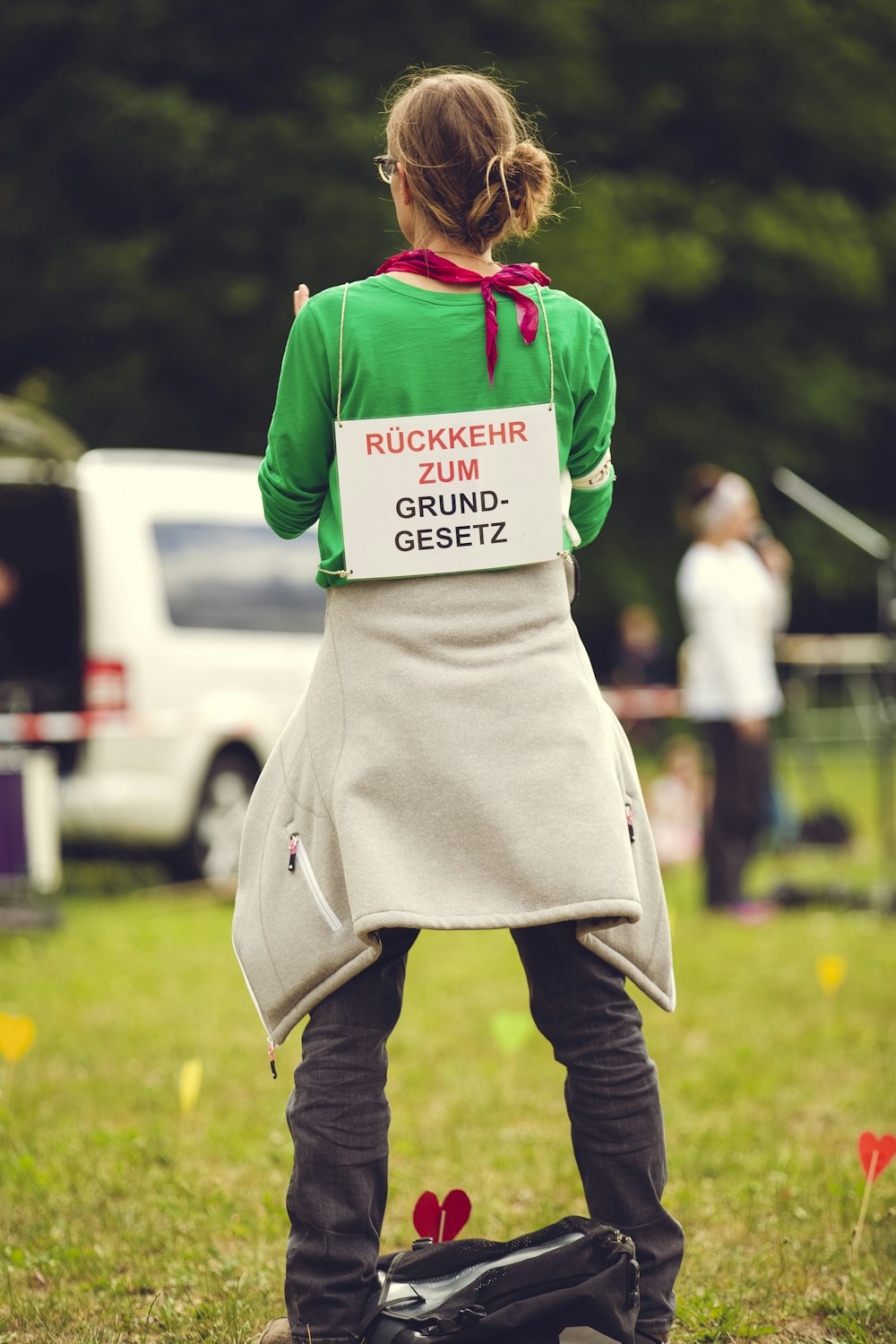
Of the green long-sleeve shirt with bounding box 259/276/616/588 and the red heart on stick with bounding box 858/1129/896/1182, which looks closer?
the green long-sleeve shirt with bounding box 259/276/616/588

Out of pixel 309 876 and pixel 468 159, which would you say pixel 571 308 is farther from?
pixel 309 876

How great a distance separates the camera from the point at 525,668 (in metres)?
2.33

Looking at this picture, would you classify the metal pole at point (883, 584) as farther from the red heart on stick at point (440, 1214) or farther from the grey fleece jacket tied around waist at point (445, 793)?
the grey fleece jacket tied around waist at point (445, 793)

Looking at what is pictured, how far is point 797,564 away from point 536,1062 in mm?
15710

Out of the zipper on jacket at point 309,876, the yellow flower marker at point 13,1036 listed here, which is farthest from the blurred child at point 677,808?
the zipper on jacket at point 309,876

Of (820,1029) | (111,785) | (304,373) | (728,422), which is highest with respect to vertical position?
(728,422)

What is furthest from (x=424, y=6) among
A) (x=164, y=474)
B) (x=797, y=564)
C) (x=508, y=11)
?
(x=797, y=564)

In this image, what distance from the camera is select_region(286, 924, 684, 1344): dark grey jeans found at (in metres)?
2.30

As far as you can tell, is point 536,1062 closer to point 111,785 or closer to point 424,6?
point 111,785

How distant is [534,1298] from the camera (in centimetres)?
228

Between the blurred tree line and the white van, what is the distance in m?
2.07

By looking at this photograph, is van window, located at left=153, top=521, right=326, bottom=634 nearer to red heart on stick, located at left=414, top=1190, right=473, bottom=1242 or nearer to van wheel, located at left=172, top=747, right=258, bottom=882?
van wheel, located at left=172, top=747, right=258, bottom=882

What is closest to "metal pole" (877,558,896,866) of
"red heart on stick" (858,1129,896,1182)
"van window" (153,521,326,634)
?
"van window" (153,521,326,634)

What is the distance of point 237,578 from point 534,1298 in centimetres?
680
